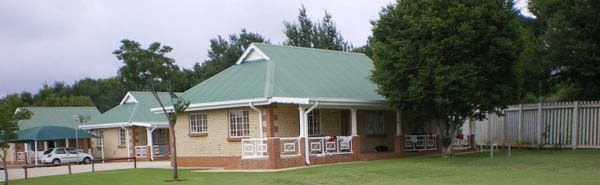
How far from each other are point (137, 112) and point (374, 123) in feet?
58.7

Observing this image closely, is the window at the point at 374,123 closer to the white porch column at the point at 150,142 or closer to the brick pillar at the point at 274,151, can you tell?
the brick pillar at the point at 274,151

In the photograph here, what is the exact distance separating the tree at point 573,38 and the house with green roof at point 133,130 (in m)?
21.5

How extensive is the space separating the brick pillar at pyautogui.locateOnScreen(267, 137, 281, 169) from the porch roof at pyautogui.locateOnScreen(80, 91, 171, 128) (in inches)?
655

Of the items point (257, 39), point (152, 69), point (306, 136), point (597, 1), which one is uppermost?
point (257, 39)

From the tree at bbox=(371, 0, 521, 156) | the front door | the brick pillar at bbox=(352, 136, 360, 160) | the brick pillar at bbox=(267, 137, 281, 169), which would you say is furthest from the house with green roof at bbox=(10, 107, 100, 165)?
the tree at bbox=(371, 0, 521, 156)

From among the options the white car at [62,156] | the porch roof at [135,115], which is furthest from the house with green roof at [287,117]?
the white car at [62,156]

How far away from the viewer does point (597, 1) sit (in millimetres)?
23812

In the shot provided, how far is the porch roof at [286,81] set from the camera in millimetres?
22781

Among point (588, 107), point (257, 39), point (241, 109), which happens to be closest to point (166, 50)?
A: point (241, 109)

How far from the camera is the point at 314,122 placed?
24.7 metres

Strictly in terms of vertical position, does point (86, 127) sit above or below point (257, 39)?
below

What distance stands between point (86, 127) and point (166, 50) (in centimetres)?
2523

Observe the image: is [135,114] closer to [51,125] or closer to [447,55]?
[51,125]

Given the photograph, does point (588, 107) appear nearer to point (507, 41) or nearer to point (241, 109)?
point (507, 41)
